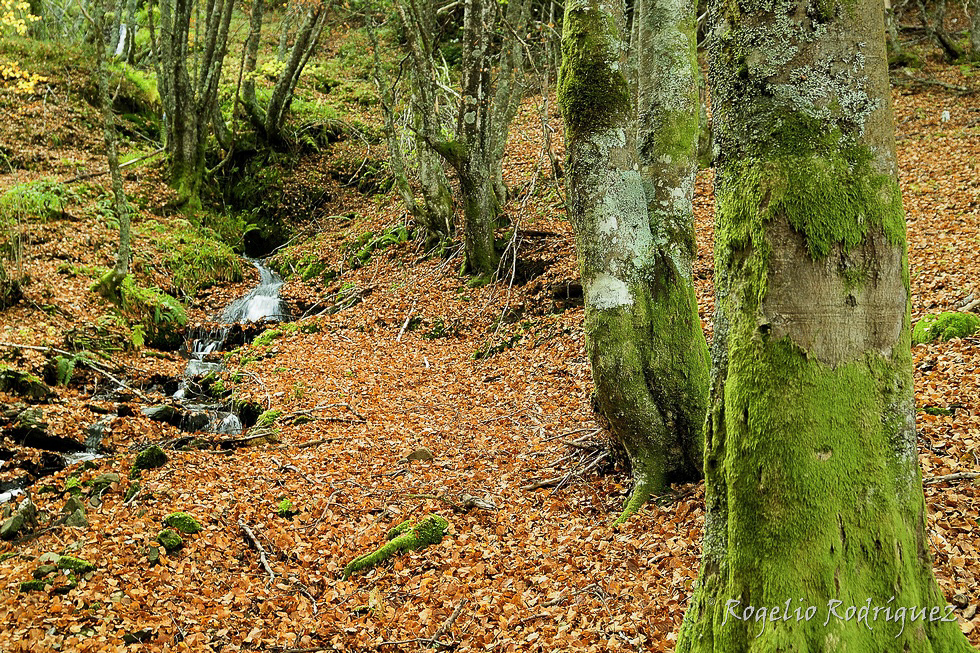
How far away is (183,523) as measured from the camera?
18.4 ft

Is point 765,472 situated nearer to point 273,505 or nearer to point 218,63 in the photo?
point 273,505

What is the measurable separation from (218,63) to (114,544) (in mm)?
13945

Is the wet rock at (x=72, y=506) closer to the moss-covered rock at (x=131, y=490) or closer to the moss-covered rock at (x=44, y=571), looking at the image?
the moss-covered rock at (x=131, y=490)

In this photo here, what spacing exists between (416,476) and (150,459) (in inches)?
116

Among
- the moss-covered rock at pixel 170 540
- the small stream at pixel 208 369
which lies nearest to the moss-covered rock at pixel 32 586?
the moss-covered rock at pixel 170 540

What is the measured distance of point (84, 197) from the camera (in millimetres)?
13914

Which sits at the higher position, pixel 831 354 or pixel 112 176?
pixel 112 176

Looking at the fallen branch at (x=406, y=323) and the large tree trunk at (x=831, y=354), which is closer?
the large tree trunk at (x=831, y=354)

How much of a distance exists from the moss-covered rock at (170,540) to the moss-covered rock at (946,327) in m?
7.28

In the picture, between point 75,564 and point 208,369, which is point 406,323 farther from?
point 75,564

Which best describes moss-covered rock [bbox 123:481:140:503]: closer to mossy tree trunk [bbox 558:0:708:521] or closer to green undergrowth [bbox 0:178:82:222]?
mossy tree trunk [bbox 558:0:708:521]

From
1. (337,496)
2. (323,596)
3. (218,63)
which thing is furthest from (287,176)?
(323,596)

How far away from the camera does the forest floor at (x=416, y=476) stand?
13.8ft

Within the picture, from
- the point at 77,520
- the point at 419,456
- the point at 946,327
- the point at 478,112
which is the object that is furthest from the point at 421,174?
the point at 946,327
